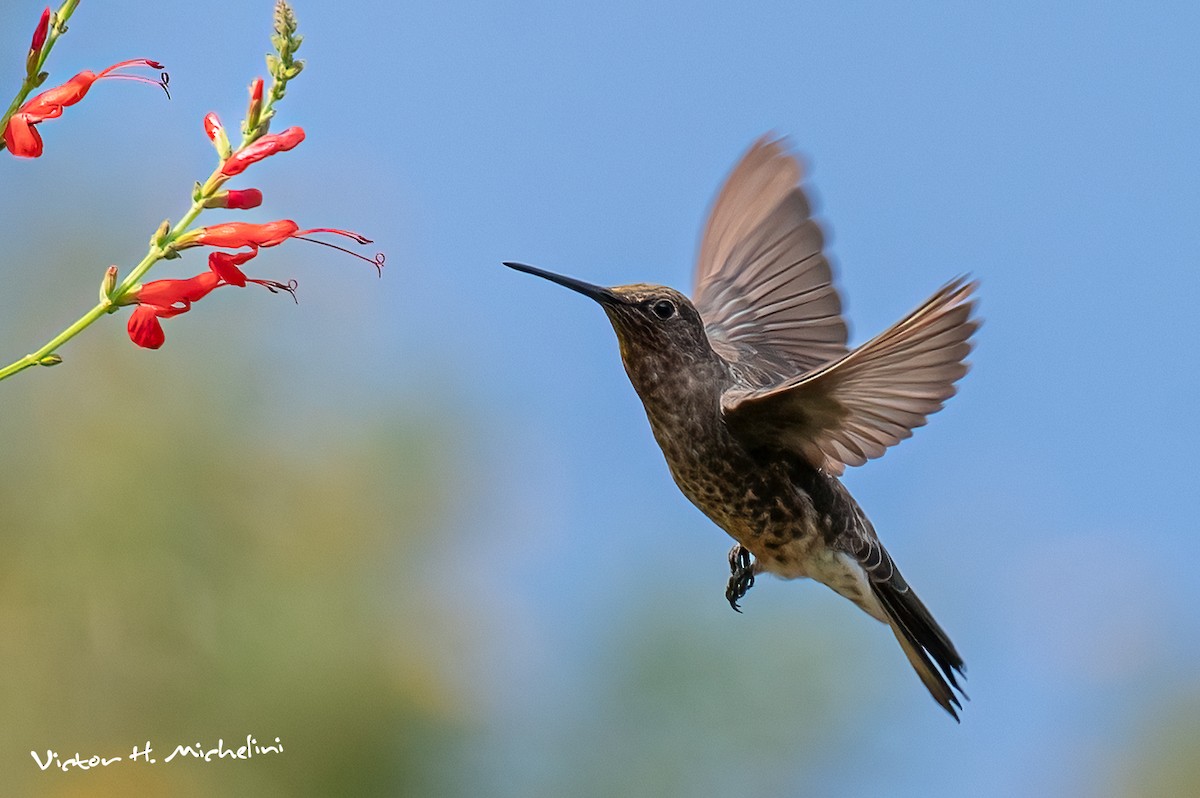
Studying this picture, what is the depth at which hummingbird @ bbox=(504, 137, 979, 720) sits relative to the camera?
2508 mm

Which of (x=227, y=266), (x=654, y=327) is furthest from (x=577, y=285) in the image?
(x=227, y=266)

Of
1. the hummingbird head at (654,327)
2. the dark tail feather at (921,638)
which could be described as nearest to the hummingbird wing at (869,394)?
the hummingbird head at (654,327)

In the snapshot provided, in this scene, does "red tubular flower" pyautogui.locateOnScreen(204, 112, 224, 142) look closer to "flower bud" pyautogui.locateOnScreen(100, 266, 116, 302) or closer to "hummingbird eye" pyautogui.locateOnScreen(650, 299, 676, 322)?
"flower bud" pyautogui.locateOnScreen(100, 266, 116, 302)

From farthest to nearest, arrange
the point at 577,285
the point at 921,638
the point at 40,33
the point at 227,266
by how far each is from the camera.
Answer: the point at 921,638 < the point at 577,285 < the point at 227,266 < the point at 40,33

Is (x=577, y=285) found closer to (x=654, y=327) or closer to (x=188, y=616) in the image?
(x=654, y=327)

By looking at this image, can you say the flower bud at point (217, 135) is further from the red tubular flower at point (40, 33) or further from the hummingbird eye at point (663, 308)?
the hummingbird eye at point (663, 308)

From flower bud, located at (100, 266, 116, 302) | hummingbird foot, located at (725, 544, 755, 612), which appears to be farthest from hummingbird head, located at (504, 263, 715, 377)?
flower bud, located at (100, 266, 116, 302)

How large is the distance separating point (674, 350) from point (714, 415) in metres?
0.15

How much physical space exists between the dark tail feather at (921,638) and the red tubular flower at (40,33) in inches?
81.0

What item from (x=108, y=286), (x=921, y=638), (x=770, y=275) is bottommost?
(x=921, y=638)

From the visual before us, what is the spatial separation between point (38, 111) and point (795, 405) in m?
1.46

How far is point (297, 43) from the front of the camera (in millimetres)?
1786

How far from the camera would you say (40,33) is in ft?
→ 5.44

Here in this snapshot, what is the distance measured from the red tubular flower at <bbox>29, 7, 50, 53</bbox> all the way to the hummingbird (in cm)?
78
